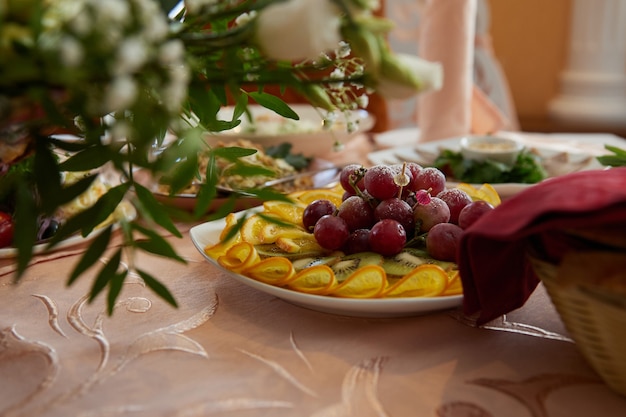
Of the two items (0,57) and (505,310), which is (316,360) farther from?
(0,57)

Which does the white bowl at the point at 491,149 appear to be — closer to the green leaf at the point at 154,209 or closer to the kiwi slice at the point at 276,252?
the kiwi slice at the point at 276,252

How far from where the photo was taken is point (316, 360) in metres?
0.61

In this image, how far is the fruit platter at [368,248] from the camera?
25.3 inches

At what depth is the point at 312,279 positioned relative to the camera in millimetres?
663

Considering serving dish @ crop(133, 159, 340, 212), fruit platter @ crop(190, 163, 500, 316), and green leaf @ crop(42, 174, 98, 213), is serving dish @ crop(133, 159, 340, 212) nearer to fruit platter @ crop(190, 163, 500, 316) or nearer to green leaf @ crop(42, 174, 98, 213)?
fruit platter @ crop(190, 163, 500, 316)

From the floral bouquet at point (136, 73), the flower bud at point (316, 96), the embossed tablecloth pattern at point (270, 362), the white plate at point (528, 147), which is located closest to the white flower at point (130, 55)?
the floral bouquet at point (136, 73)

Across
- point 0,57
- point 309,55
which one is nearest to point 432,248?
point 309,55

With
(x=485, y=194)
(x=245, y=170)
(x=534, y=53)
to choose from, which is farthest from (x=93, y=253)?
(x=534, y=53)

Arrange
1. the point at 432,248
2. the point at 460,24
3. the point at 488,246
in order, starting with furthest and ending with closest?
the point at 460,24 < the point at 432,248 < the point at 488,246

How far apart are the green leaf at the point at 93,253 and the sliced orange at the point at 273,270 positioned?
17 centimetres

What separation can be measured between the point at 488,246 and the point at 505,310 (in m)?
0.10

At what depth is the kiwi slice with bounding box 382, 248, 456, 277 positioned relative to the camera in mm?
682

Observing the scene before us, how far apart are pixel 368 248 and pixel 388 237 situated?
0.04 meters

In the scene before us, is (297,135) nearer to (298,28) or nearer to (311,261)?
(311,261)
